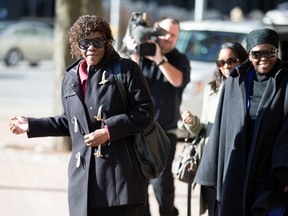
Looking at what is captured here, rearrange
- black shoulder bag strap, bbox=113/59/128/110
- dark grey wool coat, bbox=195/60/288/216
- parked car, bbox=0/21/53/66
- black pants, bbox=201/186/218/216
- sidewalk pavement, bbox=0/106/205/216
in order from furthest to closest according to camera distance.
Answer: parked car, bbox=0/21/53/66 < sidewalk pavement, bbox=0/106/205/216 < black pants, bbox=201/186/218/216 < black shoulder bag strap, bbox=113/59/128/110 < dark grey wool coat, bbox=195/60/288/216

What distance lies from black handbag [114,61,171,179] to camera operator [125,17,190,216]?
1.62 m

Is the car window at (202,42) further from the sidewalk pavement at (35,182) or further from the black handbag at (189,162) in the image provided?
the black handbag at (189,162)

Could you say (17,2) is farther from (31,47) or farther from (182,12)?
(31,47)

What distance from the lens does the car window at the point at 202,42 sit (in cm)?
1321

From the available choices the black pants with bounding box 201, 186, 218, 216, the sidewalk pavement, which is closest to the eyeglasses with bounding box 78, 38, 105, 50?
the black pants with bounding box 201, 186, 218, 216

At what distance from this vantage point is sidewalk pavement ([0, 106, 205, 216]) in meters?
8.19

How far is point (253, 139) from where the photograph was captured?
4.83 metres

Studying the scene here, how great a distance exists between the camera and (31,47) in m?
30.3

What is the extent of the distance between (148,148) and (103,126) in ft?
1.07

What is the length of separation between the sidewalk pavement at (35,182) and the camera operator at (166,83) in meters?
1.24

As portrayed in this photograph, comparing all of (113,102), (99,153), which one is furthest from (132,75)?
(99,153)

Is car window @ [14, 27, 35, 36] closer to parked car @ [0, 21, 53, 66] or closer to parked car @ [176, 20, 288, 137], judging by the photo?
parked car @ [0, 21, 53, 66]

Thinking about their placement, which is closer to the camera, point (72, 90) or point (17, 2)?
point (72, 90)

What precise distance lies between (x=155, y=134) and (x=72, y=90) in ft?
1.93
